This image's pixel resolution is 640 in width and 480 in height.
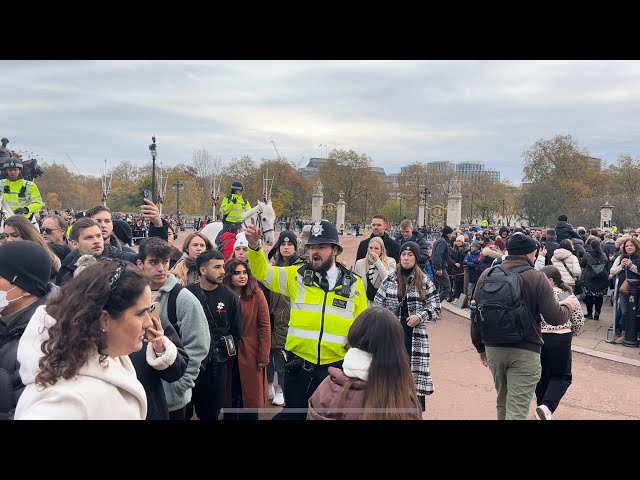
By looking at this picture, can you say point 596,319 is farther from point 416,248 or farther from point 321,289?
point 321,289

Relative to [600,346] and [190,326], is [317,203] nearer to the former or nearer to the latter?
[600,346]

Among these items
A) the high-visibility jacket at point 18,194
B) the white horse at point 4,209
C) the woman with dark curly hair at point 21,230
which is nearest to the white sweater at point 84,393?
the woman with dark curly hair at point 21,230

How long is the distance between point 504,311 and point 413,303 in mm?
1179

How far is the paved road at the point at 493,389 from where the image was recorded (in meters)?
6.04

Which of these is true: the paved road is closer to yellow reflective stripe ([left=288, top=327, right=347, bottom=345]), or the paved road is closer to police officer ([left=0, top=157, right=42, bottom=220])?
yellow reflective stripe ([left=288, top=327, right=347, bottom=345])

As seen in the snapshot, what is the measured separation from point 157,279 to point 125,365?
1885 mm

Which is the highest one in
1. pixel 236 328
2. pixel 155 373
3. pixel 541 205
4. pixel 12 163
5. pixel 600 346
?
pixel 541 205

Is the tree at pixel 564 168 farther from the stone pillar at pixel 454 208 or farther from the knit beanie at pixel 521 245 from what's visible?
the knit beanie at pixel 521 245

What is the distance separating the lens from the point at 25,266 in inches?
112

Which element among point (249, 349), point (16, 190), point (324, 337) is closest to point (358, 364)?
point (324, 337)

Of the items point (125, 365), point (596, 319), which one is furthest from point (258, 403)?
point (596, 319)

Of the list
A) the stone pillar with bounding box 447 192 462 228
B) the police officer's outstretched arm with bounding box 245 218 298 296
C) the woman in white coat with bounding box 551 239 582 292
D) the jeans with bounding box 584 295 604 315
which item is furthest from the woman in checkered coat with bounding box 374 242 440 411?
the stone pillar with bounding box 447 192 462 228

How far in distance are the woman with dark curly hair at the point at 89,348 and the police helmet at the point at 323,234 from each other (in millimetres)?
2191

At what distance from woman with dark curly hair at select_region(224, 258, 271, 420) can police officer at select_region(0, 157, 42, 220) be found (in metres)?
4.01
